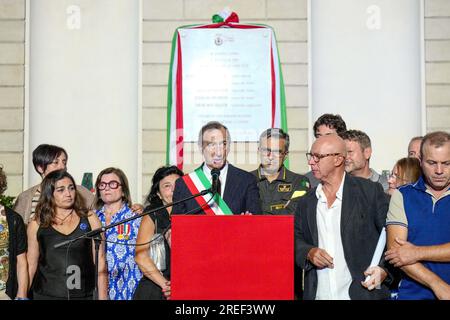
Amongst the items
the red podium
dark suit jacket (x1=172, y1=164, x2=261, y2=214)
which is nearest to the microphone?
dark suit jacket (x1=172, y1=164, x2=261, y2=214)

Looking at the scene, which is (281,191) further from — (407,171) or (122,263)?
(122,263)

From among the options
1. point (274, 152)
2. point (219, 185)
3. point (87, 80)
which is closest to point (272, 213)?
point (274, 152)

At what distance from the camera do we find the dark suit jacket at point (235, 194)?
456 centimetres

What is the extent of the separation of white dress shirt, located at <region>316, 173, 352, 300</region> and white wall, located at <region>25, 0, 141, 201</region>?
3.74 metres

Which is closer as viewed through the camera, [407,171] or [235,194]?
[235,194]

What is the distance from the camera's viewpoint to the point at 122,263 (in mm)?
5031

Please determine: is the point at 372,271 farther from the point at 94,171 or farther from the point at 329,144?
the point at 94,171

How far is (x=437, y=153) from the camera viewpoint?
12.1ft

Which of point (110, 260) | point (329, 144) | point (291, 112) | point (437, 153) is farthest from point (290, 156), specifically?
point (437, 153)

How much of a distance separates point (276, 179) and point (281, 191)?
3.9 inches

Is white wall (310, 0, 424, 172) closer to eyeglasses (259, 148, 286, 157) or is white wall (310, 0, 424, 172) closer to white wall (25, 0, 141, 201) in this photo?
white wall (25, 0, 141, 201)

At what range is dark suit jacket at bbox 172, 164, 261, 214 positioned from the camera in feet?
15.0

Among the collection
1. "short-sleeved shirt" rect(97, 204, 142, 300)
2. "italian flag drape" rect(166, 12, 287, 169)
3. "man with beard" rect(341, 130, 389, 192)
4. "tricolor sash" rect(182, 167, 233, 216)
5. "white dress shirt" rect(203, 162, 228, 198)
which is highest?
"italian flag drape" rect(166, 12, 287, 169)

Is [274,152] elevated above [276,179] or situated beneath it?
elevated above
